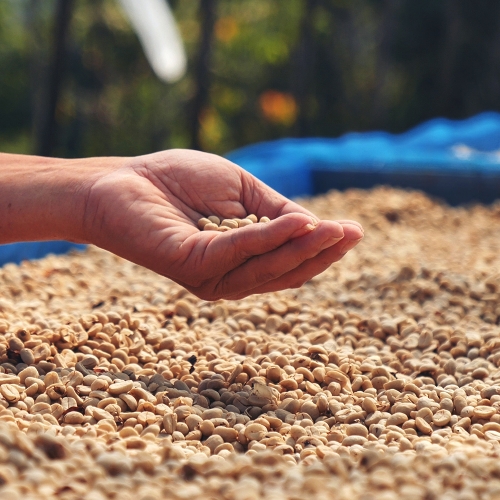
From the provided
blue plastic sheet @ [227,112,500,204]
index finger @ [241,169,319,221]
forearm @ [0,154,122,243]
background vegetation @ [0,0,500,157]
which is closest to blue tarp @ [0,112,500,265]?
blue plastic sheet @ [227,112,500,204]

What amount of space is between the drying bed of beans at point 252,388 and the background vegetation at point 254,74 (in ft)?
26.1

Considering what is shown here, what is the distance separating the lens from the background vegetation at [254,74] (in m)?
10.6

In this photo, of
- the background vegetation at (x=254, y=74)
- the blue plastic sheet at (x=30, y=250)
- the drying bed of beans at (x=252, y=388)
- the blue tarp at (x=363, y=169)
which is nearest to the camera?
the drying bed of beans at (x=252, y=388)

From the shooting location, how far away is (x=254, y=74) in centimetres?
1256

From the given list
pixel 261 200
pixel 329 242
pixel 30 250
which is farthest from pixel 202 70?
pixel 329 242

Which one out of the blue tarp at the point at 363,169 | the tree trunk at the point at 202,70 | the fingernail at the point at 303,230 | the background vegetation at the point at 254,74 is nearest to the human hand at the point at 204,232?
the fingernail at the point at 303,230

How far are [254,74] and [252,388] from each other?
11234 millimetres

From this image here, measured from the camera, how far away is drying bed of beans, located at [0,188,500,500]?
1.15m

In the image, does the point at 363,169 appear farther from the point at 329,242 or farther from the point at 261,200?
the point at 329,242

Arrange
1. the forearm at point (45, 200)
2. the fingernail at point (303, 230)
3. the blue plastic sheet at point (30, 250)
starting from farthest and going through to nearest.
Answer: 1. the blue plastic sheet at point (30, 250)
2. the forearm at point (45, 200)
3. the fingernail at point (303, 230)

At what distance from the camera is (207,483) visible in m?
1.13

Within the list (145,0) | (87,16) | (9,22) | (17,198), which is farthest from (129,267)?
(9,22)

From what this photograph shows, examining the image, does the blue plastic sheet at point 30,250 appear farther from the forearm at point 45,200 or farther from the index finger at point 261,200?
the index finger at point 261,200

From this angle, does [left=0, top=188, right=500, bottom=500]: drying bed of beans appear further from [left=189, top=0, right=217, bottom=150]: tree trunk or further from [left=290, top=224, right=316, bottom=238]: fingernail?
[left=189, top=0, right=217, bottom=150]: tree trunk
